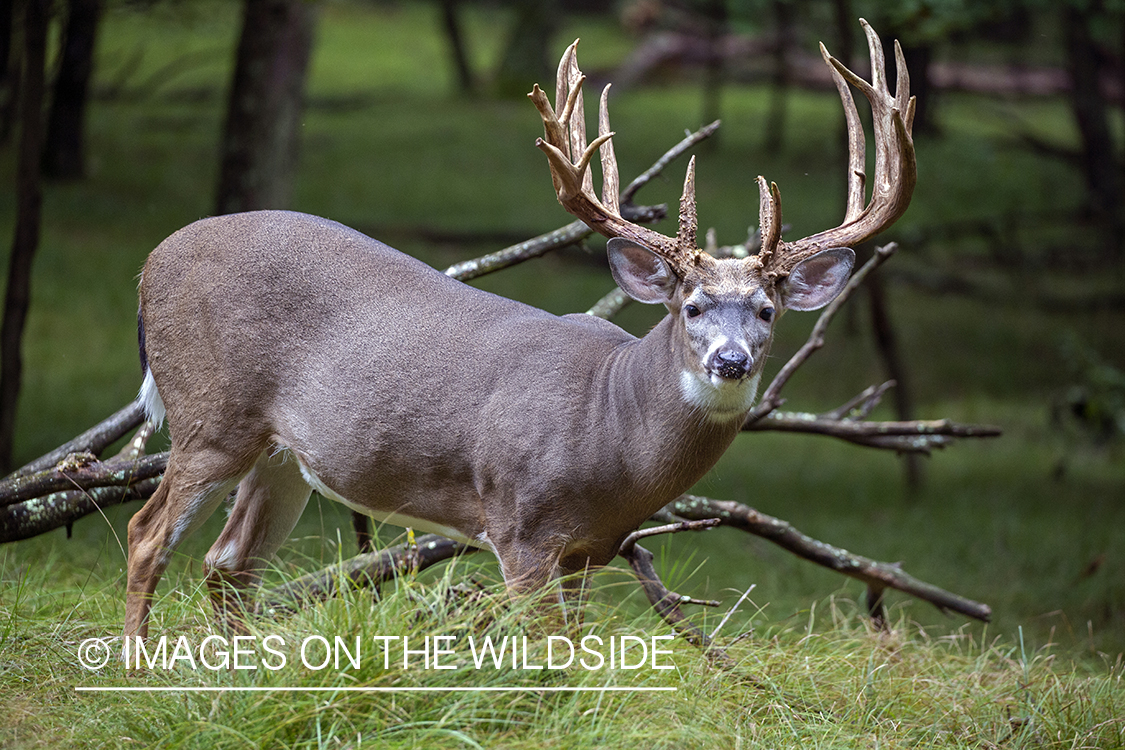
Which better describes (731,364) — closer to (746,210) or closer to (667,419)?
(667,419)

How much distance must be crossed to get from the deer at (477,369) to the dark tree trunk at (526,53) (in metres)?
18.4

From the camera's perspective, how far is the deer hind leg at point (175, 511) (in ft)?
14.4

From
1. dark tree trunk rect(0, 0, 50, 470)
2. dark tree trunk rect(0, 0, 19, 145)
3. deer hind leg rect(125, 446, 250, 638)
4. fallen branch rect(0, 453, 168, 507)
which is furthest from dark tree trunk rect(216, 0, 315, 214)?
deer hind leg rect(125, 446, 250, 638)

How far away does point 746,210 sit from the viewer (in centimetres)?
1625

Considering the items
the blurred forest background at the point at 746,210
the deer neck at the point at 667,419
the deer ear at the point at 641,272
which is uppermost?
the deer ear at the point at 641,272

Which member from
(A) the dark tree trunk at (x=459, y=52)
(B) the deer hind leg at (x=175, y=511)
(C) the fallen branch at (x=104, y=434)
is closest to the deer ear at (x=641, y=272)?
(B) the deer hind leg at (x=175, y=511)

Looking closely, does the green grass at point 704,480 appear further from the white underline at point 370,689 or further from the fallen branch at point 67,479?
the fallen branch at point 67,479

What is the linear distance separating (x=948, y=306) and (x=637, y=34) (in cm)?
1520

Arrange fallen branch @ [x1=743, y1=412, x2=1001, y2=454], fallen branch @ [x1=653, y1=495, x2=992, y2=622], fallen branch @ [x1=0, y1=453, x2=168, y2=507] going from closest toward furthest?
fallen branch @ [x1=0, y1=453, x2=168, y2=507] < fallen branch @ [x1=653, y1=495, x2=992, y2=622] < fallen branch @ [x1=743, y1=412, x2=1001, y2=454]

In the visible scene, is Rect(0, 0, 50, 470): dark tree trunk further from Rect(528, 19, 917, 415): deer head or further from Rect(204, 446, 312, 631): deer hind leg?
Rect(528, 19, 917, 415): deer head

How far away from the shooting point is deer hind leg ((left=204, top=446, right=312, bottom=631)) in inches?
191

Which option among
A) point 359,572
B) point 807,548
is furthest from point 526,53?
point 359,572

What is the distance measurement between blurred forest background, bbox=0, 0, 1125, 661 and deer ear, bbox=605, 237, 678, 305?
97 cm

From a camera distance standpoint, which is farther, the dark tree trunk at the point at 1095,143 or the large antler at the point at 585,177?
the dark tree trunk at the point at 1095,143
